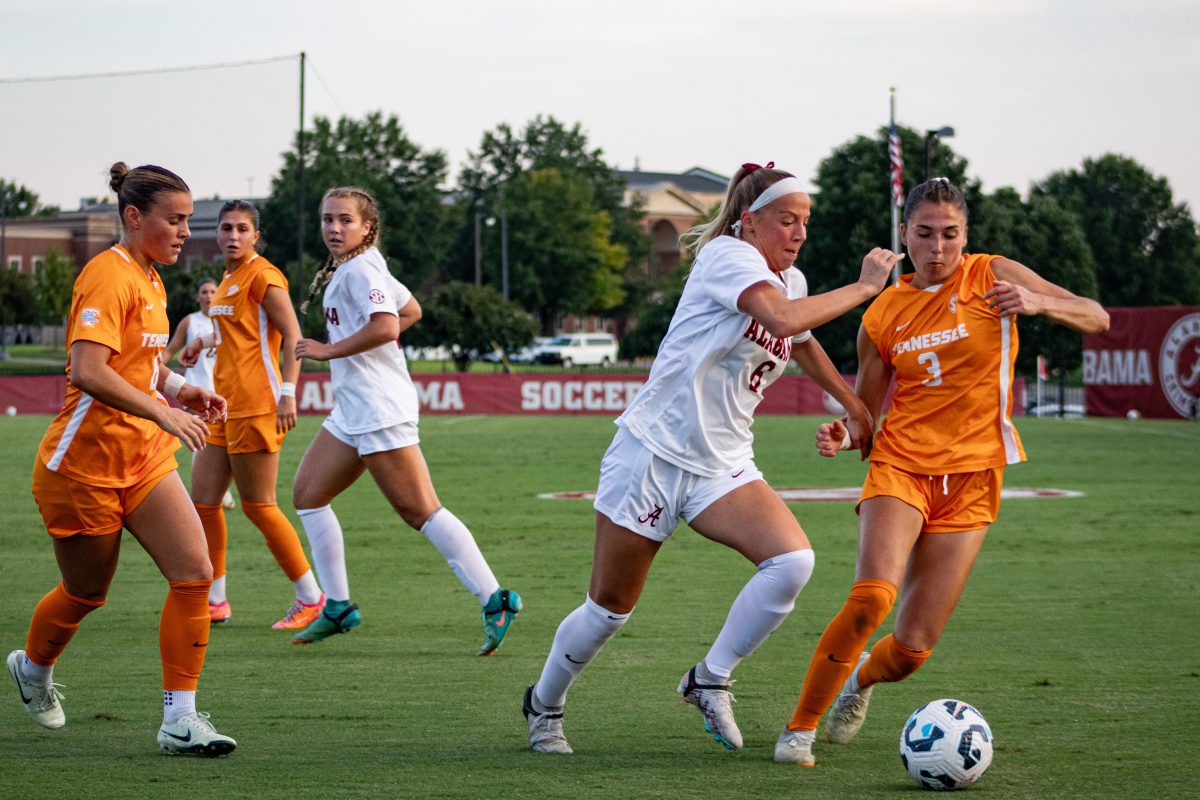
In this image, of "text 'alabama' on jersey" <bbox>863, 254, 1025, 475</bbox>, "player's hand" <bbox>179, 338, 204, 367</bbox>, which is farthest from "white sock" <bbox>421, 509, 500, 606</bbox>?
"text 'alabama' on jersey" <bbox>863, 254, 1025, 475</bbox>

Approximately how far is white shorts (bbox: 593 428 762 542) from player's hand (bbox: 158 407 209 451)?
143cm

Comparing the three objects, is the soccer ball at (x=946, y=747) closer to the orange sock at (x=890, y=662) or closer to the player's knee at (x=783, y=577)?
the orange sock at (x=890, y=662)

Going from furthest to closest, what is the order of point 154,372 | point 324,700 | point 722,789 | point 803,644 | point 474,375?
point 474,375
point 803,644
point 324,700
point 154,372
point 722,789

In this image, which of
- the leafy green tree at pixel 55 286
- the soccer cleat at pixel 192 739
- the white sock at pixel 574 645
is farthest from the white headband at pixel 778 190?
the leafy green tree at pixel 55 286

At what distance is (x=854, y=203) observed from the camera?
57406mm

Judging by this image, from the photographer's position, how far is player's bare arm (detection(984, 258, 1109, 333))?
204 inches

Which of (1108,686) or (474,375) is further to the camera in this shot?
(474,375)

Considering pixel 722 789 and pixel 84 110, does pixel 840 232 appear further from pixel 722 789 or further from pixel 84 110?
pixel 722 789

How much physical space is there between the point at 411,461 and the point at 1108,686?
359 cm

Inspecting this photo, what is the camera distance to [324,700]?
6379mm

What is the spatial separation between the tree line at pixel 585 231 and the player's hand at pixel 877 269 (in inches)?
1676

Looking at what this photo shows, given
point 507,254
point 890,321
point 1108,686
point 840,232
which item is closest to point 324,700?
point 890,321

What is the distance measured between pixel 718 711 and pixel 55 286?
273ft

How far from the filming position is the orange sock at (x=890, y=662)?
542cm
